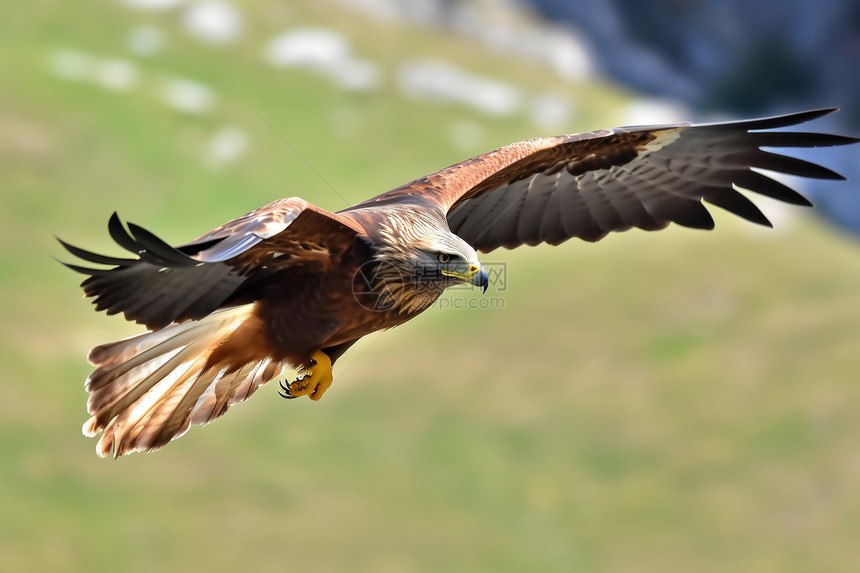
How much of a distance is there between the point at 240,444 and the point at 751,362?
18647 millimetres

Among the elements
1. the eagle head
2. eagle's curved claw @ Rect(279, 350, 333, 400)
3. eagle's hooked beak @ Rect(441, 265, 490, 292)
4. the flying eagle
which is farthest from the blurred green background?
eagle's hooked beak @ Rect(441, 265, 490, 292)

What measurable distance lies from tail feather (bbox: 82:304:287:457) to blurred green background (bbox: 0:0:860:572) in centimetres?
2498

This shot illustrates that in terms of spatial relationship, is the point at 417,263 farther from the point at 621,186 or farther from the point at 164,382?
the point at 621,186

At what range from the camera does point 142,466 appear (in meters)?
38.8

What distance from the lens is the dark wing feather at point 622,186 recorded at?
9.59 metres

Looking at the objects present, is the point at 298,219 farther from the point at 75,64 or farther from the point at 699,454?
the point at 75,64

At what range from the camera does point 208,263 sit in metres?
6.82

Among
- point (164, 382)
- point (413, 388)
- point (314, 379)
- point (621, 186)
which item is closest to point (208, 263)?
point (314, 379)

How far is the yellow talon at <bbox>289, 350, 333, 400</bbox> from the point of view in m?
8.05

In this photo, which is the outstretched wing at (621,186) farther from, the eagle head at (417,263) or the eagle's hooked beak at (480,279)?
the eagle's hooked beak at (480,279)

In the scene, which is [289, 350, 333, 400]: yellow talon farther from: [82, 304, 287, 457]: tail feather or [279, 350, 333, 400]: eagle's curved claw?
[82, 304, 287, 457]: tail feather

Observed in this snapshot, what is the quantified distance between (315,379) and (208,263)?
1536 millimetres

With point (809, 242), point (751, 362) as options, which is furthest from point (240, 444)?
point (809, 242)

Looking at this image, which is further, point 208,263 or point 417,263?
point 417,263
